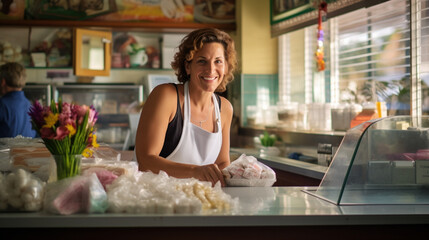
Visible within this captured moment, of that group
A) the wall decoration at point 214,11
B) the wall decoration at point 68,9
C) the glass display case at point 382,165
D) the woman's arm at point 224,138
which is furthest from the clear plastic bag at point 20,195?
the wall decoration at point 214,11

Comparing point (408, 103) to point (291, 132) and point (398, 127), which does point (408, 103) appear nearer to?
point (291, 132)

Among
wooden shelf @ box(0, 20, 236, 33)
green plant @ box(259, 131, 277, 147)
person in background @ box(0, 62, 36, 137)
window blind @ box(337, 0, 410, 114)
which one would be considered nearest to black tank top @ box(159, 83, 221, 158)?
window blind @ box(337, 0, 410, 114)

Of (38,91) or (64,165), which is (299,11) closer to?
(38,91)

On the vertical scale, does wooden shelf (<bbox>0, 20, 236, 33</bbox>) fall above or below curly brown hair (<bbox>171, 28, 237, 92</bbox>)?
above

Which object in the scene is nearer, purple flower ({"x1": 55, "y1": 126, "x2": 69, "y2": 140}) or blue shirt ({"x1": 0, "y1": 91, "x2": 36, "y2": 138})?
purple flower ({"x1": 55, "y1": 126, "x2": 69, "y2": 140})

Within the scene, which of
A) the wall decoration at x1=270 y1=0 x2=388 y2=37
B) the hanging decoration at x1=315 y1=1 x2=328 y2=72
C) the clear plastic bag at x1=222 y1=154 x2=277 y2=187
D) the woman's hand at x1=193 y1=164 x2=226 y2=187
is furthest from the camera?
the hanging decoration at x1=315 y1=1 x2=328 y2=72

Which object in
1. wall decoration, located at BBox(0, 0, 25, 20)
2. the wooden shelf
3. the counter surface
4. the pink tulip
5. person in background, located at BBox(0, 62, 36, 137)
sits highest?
wall decoration, located at BBox(0, 0, 25, 20)

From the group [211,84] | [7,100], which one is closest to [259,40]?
[7,100]

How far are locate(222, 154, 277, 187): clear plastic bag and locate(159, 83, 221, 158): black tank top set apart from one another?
0.44 meters

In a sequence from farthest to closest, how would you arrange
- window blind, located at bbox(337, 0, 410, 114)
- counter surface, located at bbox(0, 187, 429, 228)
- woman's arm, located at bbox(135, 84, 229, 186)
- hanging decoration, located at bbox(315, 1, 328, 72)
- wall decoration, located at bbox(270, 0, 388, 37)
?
hanging decoration, located at bbox(315, 1, 328, 72)
wall decoration, located at bbox(270, 0, 388, 37)
window blind, located at bbox(337, 0, 410, 114)
woman's arm, located at bbox(135, 84, 229, 186)
counter surface, located at bbox(0, 187, 429, 228)

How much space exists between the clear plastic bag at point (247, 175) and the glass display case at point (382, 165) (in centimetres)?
28

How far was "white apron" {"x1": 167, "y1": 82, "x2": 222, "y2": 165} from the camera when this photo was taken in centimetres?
Answer: 270

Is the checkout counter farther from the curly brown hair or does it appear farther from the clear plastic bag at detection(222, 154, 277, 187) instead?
the curly brown hair

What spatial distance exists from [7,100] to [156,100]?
8.33ft
